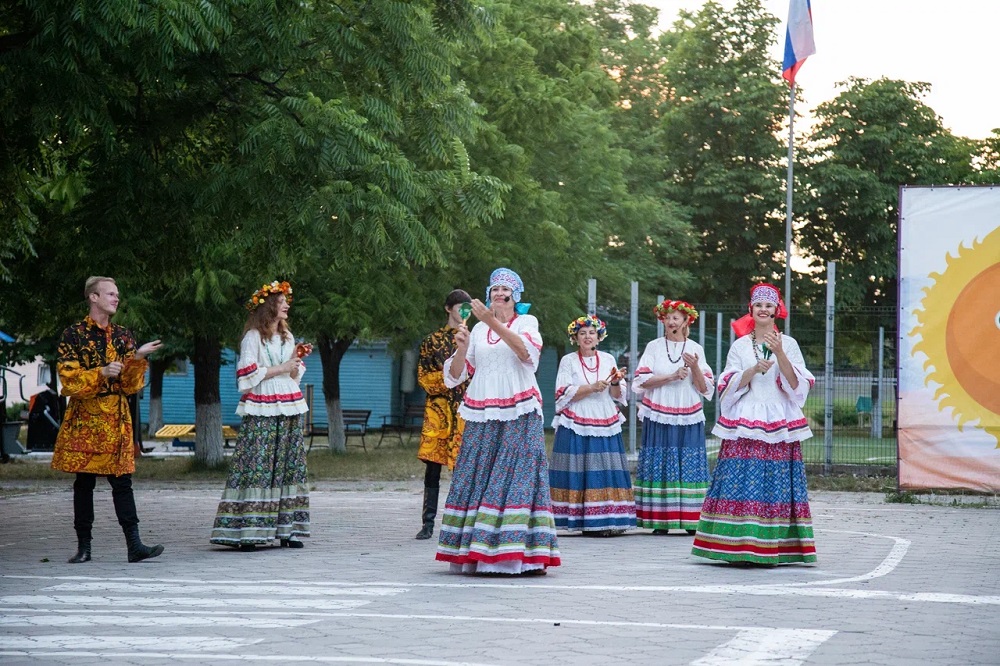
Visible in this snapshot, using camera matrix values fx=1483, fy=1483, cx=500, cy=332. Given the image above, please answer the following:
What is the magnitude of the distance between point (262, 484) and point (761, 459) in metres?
4.23

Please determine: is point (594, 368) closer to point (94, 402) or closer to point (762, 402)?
point (762, 402)

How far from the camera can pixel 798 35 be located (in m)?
32.4

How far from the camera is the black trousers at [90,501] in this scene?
1179 centimetres

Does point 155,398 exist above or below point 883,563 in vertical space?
above

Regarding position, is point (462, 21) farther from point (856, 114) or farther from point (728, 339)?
point (856, 114)

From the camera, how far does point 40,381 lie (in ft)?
154

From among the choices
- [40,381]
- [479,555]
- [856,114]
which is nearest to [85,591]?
[479,555]

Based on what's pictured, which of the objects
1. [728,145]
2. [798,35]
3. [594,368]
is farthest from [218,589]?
[728,145]

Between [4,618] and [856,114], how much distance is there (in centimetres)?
4787

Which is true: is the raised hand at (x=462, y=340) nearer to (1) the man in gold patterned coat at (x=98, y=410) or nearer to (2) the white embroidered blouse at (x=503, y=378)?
(2) the white embroidered blouse at (x=503, y=378)

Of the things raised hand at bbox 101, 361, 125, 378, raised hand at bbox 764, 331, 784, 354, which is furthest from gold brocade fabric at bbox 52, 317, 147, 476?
raised hand at bbox 764, 331, 784, 354

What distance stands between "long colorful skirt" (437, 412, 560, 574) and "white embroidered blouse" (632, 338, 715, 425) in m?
3.91

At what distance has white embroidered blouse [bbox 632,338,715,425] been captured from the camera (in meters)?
14.8

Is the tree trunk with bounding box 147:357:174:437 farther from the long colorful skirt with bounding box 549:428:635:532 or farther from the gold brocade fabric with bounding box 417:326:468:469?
the gold brocade fabric with bounding box 417:326:468:469
